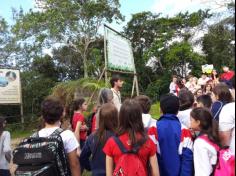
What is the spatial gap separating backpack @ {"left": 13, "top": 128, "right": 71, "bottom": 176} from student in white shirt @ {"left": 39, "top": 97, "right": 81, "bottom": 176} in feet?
0.20

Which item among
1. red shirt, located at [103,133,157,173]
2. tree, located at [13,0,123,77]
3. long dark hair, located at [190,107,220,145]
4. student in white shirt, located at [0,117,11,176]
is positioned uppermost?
tree, located at [13,0,123,77]

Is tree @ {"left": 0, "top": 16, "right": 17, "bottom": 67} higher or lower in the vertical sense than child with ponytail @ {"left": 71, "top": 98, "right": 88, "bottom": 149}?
higher

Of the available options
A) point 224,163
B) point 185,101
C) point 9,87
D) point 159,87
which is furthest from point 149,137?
point 159,87

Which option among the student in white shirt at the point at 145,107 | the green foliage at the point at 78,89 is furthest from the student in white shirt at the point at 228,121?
the green foliage at the point at 78,89

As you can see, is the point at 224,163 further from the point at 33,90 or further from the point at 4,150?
the point at 33,90

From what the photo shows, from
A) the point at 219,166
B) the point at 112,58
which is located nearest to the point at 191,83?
the point at 112,58

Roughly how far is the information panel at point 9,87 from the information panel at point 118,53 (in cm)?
906

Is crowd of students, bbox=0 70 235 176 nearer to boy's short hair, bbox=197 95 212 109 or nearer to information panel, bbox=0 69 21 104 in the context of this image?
boy's short hair, bbox=197 95 212 109

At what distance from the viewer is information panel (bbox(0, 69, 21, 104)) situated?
1903cm

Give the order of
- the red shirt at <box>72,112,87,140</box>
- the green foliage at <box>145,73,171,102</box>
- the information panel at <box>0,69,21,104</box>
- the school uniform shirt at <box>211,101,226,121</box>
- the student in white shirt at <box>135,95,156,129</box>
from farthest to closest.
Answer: the green foliage at <box>145,73,171,102</box> < the information panel at <box>0,69,21,104</box> < the red shirt at <box>72,112,87,140</box> < the school uniform shirt at <box>211,101,226,121</box> < the student in white shirt at <box>135,95,156,129</box>

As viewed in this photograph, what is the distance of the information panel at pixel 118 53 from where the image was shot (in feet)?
33.1

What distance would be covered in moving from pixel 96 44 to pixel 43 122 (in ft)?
94.5

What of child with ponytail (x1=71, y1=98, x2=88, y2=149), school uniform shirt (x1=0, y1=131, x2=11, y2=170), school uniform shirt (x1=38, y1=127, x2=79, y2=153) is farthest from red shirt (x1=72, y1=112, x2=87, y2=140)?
school uniform shirt (x1=38, y1=127, x2=79, y2=153)

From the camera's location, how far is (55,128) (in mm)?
3812
